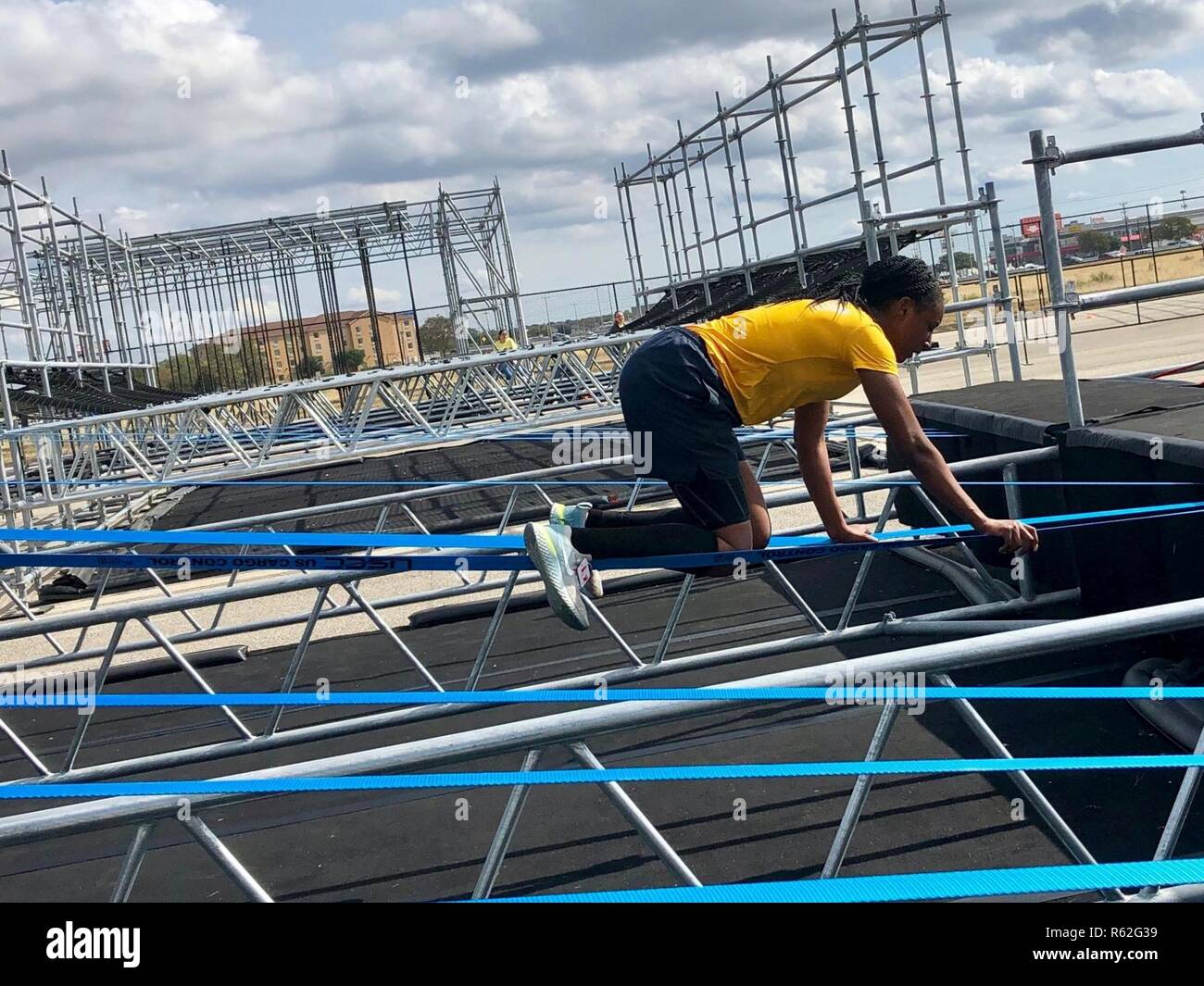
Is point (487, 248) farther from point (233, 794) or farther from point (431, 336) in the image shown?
point (431, 336)

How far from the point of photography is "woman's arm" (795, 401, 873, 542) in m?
4.31

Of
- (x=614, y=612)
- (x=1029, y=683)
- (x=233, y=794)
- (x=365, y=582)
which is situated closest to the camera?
(x=233, y=794)

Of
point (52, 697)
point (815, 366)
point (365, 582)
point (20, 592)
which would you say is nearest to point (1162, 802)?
point (815, 366)

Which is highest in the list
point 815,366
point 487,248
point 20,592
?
point 487,248

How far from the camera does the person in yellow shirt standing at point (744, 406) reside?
388cm

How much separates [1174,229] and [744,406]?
36002mm

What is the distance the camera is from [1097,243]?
3659cm

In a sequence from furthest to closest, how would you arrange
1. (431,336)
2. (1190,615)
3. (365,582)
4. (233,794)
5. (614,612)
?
1. (431,336)
2. (365,582)
3. (614,612)
4. (1190,615)
5. (233,794)

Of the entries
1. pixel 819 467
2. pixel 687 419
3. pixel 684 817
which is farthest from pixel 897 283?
pixel 684 817

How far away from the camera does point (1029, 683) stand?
4.74 metres

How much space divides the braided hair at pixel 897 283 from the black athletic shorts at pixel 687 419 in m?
0.55

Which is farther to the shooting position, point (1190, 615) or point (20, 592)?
point (20, 592)

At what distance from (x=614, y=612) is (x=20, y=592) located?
5.29 meters

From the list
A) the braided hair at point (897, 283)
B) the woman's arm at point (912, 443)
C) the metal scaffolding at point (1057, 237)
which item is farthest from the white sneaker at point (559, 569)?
the metal scaffolding at point (1057, 237)
